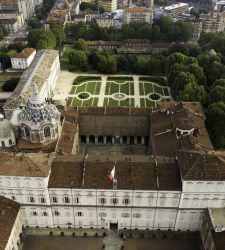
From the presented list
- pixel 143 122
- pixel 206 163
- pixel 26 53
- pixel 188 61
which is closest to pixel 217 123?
pixel 143 122

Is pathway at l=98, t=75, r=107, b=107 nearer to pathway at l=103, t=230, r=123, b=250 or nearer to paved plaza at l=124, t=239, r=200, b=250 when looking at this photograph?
pathway at l=103, t=230, r=123, b=250

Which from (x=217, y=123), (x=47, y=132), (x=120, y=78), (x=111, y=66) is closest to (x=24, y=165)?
Answer: (x=47, y=132)

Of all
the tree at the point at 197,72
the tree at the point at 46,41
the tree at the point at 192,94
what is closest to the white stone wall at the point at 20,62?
the tree at the point at 46,41

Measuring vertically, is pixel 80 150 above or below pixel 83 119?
below

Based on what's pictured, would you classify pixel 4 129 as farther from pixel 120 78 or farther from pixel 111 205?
pixel 120 78

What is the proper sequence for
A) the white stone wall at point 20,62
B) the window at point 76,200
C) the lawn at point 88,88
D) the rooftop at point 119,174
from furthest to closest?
the white stone wall at point 20,62 → the lawn at point 88,88 → the window at point 76,200 → the rooftop at point 119,174

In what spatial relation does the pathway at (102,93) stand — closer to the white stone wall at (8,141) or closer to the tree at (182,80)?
the tree at (182,80)

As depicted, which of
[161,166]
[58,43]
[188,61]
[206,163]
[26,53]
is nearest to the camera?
[206,163]

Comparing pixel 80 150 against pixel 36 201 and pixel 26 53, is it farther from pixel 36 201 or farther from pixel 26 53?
pixel 26 53
